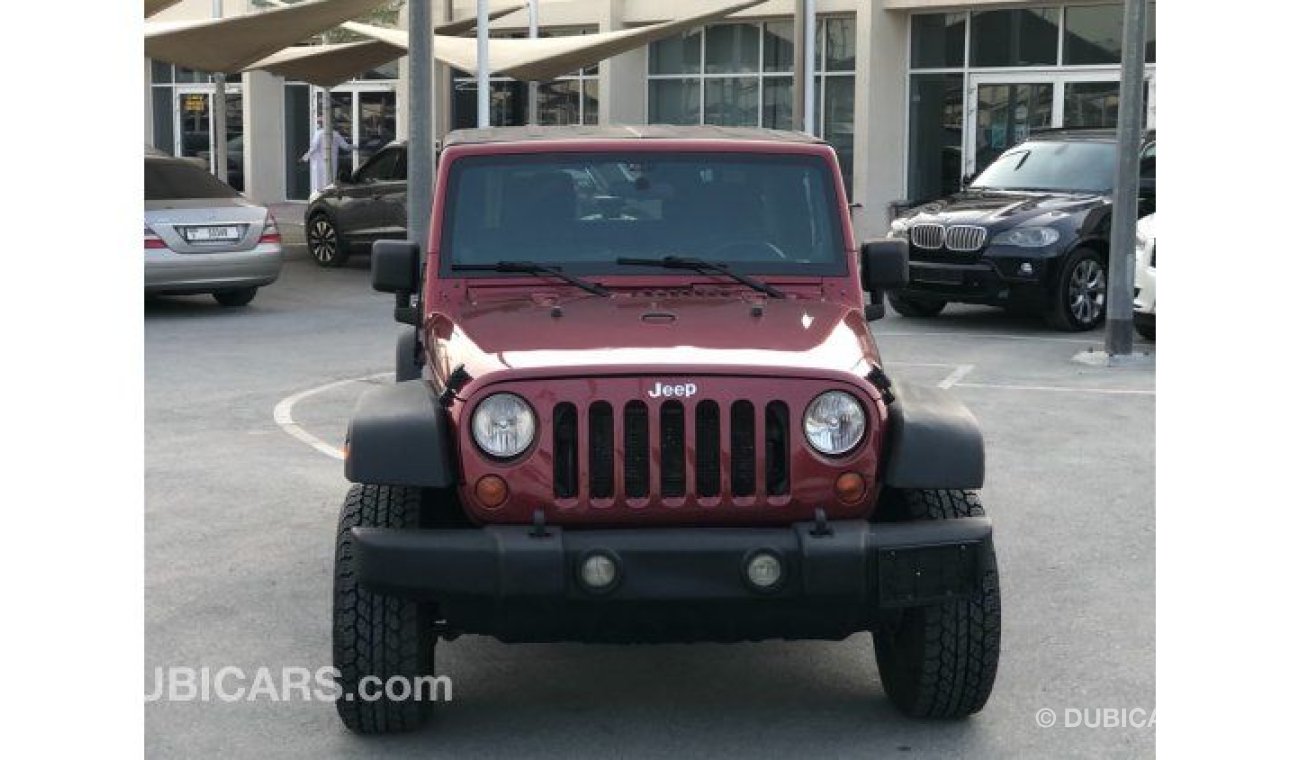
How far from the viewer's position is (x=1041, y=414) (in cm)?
1177

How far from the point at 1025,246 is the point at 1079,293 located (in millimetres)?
640

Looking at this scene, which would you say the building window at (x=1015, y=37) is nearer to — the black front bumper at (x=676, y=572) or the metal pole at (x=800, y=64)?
the metal pole at (x=800, y=64)

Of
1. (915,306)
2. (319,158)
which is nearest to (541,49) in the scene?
(915,306)

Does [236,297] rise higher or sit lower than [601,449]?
lower

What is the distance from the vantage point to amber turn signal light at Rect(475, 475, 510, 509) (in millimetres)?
5238

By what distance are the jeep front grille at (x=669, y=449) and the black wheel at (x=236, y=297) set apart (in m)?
13.7

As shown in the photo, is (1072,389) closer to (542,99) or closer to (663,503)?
(663,503)

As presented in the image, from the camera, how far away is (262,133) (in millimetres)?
36719

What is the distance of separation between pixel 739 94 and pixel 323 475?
21565 mm

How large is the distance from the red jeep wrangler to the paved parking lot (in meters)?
0.24

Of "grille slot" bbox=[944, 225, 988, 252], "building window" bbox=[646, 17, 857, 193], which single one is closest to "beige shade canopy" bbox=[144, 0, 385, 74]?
"grille slot" bbox=[944, 225, 988, 252]

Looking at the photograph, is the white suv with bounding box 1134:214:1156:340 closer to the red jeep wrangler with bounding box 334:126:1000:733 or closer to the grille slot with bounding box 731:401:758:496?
the red jeep wrangler with bounding box 334:126:1000:733

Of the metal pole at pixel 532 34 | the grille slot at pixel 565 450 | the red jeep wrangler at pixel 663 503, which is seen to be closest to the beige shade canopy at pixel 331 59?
the metal pole at pixel 532 34
